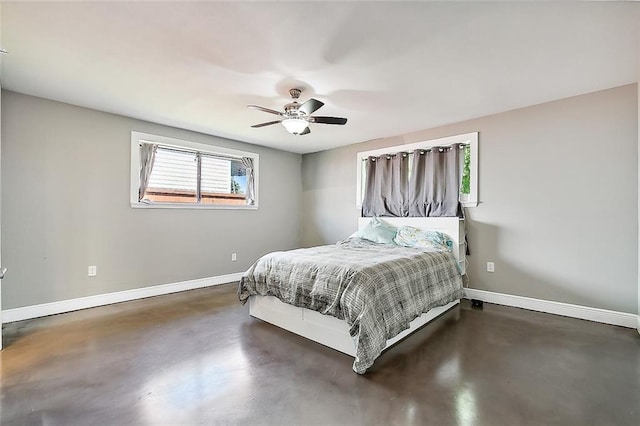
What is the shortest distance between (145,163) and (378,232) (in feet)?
11.5

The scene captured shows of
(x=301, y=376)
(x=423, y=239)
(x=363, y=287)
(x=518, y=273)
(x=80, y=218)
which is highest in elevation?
(x=80, y=218)

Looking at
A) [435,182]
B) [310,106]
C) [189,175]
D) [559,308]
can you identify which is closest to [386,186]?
[435,182]

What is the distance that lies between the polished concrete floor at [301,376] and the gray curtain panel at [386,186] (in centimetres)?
208

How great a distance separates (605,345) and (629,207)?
148 cm

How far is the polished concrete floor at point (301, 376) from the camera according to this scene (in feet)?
5.66

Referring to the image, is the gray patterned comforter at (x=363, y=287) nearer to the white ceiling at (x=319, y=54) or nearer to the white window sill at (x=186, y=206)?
the white ceiling at (x=319, y=54)

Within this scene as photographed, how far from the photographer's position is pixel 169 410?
5.77 ft

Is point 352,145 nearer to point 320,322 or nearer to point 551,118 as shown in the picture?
point 551,118

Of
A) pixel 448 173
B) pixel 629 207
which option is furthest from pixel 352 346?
pixel 629 207

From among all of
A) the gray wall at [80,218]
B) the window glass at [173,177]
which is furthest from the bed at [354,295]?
the window glass at [173,177]

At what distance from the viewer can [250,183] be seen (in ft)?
17.8

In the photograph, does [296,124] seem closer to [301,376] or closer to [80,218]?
[301,376]

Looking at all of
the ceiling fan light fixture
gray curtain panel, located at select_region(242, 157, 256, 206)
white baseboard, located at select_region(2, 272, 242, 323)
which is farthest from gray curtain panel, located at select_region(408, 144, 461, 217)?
white baseboard, located at select_region(2, 272, 242, 323)

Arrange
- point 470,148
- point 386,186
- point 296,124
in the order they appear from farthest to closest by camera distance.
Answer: point 386,186 < point 470,148 < point 296,124
